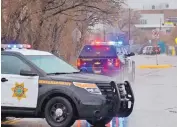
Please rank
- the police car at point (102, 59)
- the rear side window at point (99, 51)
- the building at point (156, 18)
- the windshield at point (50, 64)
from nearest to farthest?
1. the windshield at point (50, 64)
2. the police car at point (102, 59)
3. the rear side window at point (99, 51)
4. the building at point (156, 18)

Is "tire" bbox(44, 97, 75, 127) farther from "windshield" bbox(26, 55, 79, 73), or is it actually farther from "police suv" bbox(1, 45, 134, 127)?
"windshield" bbox(26, 55, 79, 73)

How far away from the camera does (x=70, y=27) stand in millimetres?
36656

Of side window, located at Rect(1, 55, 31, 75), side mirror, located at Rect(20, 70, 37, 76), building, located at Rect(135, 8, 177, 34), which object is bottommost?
side mirror, located at Rect(20, 70, 37, 76)

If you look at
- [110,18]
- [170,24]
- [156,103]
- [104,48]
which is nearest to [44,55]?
[156,103]

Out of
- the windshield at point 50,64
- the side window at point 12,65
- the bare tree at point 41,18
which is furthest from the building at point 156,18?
the side window at point 12,65

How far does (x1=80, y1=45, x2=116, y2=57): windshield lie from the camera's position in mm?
20766

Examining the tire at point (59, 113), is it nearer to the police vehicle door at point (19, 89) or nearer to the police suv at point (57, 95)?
the police suv at point (57, 95)

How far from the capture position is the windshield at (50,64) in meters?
10.4

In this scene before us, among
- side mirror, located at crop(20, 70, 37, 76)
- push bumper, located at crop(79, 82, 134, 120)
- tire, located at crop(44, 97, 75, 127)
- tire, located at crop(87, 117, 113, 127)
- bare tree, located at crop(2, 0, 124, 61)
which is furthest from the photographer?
bare tree, located at crop(2, 0, 124, 61)

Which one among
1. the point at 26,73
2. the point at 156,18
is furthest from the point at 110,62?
the point at 156,18

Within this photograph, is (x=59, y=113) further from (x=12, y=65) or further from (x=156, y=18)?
(x=156, y=18)

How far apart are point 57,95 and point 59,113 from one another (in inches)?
13.7

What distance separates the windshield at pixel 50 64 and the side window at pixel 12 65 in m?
0.21

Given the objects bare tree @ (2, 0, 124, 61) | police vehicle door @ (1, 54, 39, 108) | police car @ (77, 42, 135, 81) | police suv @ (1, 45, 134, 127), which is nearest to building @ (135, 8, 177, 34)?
bare tree @ (2, 0, 124, 61)
